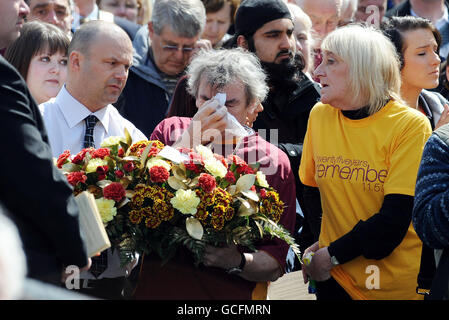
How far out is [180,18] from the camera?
584 cm

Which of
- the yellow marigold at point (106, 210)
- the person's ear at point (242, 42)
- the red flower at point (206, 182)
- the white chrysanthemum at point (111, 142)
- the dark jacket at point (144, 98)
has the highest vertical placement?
the person's ear at point (242, 42)

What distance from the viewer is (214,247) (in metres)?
3.60

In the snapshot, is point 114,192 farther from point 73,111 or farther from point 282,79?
point 282,79

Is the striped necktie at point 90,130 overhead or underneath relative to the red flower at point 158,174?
overhead

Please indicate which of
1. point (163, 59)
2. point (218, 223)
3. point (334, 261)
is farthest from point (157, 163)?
point (163, 59)

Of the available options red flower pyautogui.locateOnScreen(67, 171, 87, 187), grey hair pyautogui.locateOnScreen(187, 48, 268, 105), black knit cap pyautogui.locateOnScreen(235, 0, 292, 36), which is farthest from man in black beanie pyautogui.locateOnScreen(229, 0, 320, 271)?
red flower pyautogui.locateOnScreen(67, 171, 87, 187)

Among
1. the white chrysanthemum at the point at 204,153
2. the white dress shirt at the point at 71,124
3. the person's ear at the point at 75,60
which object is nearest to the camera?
the white chrysanthemum at the point at 204,153

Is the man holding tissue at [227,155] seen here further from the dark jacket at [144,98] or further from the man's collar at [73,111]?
the dark jacket at [144,98]

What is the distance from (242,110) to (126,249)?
1.24m

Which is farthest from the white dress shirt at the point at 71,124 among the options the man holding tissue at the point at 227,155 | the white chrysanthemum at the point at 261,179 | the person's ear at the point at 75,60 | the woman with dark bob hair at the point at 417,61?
the woman with dark bob hair at the point at 417,61

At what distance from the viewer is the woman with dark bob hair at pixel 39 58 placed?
5074mm

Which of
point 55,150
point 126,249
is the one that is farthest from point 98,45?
point 126,249

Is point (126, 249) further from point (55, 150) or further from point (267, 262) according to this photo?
point (55, 150)

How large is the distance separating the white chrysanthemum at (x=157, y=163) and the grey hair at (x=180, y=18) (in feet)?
7.93
